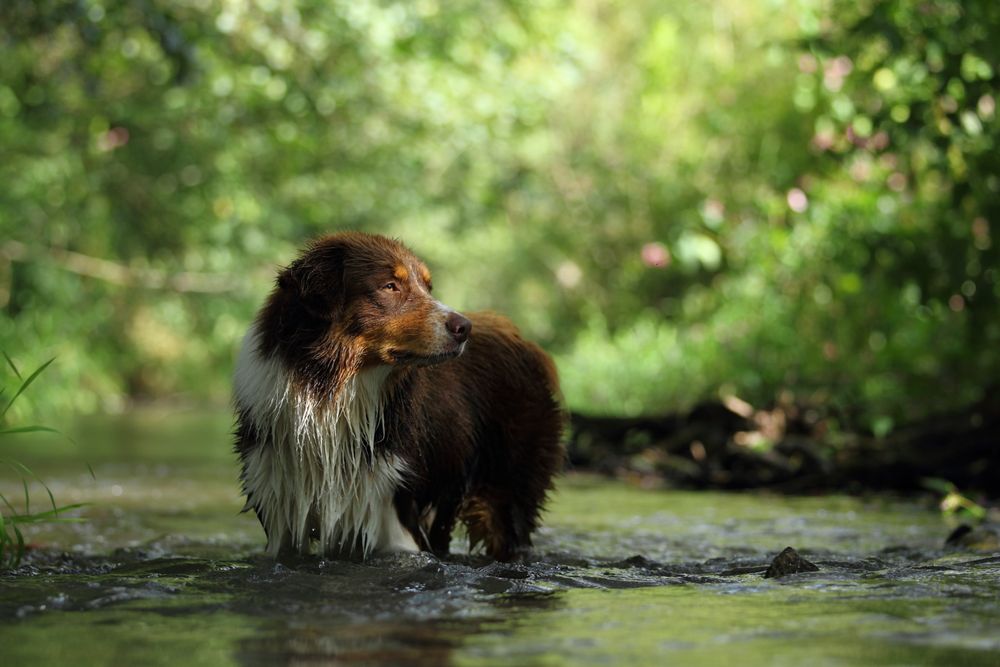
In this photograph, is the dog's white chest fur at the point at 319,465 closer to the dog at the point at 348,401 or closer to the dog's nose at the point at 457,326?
the dog at the point at 348,401

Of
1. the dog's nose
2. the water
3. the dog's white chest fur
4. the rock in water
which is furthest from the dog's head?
the rock in water

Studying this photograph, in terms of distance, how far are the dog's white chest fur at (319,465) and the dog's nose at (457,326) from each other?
1.10 ft

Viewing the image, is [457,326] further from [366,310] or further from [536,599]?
[536,599]

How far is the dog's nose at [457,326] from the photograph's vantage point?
4.81 metres

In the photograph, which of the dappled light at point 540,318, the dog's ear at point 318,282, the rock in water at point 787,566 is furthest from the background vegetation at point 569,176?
the rock in water at point 787,566

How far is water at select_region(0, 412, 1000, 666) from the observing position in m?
3.25

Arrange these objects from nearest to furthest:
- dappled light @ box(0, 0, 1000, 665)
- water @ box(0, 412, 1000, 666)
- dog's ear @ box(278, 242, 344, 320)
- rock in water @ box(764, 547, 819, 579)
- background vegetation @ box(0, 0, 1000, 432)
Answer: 1. water @ box(0, 412, 1000, 666)
2. dappled light @ box(0, 0, 1000, 665)
3. rock in water @ box(764, 547, 819, 579)
4. dog's ear @ box(278, 242, 344, 320)
5. background vegetation @ box(0, 0, 1000, 432)

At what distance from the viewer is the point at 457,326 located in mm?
4809

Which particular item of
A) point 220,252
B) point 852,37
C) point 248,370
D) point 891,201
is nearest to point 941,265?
point 852,37

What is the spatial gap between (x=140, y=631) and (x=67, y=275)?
12395 millimetres

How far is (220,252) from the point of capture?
599 inches

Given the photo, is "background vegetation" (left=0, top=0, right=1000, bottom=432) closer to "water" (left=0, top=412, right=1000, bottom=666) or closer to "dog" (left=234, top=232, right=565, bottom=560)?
"water" (left=0, top=412, right=1000, bottom=666)

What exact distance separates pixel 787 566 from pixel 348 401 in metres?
1.69

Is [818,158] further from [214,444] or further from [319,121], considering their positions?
[214,444]
